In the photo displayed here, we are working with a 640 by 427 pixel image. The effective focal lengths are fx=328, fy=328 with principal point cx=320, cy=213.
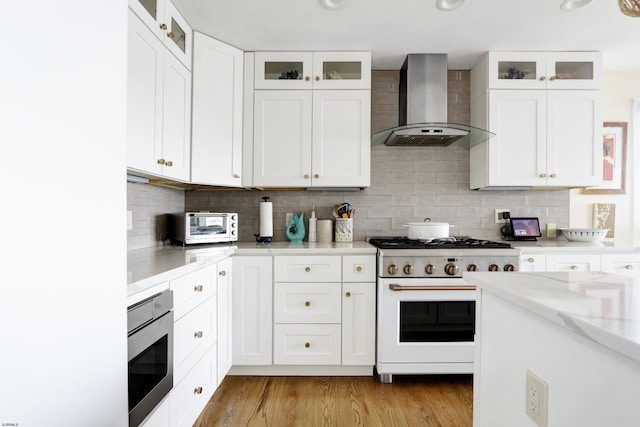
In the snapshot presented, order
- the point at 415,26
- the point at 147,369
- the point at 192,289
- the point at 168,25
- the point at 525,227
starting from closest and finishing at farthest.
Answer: the point at 147,369 → the point at 192,289 → the point at 168,25 → the point at 415,26 → the point at 525,227

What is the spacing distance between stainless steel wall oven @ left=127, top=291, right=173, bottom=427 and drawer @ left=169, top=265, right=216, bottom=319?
76mm

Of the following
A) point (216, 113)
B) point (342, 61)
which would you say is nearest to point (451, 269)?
point (342, 61)

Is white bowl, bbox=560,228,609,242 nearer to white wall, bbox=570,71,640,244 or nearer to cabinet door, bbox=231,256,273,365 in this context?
white wall, bbox=570,71,640,244

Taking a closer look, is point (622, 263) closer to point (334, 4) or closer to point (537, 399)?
point (537, 399)

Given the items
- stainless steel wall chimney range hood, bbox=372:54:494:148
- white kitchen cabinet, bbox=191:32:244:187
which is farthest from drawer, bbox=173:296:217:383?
stainless steel wall chimney range hood, bbox=372:54:494:148

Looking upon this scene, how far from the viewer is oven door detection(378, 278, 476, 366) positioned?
2148mm

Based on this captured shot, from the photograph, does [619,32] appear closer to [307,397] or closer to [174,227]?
[307,397]

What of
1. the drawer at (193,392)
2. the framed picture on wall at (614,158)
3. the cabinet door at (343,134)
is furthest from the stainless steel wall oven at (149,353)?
the framed picture on wall at (614,158)

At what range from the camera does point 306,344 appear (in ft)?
7.23

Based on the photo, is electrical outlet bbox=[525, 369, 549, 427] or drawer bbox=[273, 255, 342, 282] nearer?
electrical outlet bbox=[525, 369, 549, 427]

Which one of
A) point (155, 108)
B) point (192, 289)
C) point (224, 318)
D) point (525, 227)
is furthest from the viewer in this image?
point (525, 227)

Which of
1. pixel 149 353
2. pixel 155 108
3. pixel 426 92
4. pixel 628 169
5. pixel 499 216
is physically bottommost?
pixel 149 353

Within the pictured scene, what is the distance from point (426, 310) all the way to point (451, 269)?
32 centimetres

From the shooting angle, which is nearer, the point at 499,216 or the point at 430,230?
the point at 430,230
